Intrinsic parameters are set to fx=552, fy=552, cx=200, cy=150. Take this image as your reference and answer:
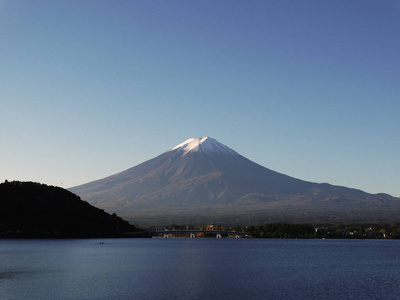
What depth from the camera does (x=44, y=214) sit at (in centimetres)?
14862

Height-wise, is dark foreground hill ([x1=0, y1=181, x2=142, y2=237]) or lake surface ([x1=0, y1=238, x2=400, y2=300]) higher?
dark foreground hill ([x1=0, y1=181, x2=142, y2=237])

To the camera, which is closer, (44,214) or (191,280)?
(191,280)

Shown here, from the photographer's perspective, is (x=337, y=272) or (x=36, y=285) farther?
(x=337, y=272)

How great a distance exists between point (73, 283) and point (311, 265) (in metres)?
38.1

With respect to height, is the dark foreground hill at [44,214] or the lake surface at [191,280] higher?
the dark foreground hill at [44,214]

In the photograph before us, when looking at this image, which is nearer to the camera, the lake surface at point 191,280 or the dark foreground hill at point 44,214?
the lake surface at point 191,280

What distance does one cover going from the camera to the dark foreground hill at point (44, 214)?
5714 inches

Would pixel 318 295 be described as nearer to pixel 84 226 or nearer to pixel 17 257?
pixel 17 257

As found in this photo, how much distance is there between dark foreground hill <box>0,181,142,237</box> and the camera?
145125 mm

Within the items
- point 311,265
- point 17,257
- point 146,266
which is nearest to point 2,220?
point 17,257

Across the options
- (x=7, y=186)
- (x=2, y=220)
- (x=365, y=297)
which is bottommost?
(x=365, y=297)

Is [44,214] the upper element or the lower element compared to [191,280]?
upper

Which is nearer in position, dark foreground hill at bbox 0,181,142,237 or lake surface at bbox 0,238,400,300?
lake surface at bbox 0,238,400,300

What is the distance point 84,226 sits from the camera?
158875 mm
